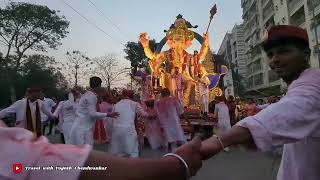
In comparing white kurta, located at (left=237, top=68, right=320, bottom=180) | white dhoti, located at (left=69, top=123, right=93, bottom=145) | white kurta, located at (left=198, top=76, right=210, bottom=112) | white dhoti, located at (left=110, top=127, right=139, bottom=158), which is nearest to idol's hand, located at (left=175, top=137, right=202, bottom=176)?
white kurta, located at (left=237, top=68, right=320, bottom=180)

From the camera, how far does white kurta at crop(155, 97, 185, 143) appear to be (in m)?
11.5

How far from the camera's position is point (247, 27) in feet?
242

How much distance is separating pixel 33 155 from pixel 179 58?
→ 2190 centimetres

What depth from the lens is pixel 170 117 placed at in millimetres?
11641

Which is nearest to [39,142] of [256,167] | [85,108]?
[85,108]

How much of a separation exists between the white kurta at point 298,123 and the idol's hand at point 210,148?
0.44 ft

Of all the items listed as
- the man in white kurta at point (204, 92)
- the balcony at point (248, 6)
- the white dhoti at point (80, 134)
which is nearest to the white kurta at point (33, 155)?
the white dhoti at point (80, 134)

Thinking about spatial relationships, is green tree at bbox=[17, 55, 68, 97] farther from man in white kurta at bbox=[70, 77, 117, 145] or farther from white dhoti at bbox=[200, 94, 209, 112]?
man in white kurta at bbox=[70, 77, 117, 145]

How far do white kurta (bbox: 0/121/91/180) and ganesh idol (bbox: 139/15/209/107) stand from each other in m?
21.2

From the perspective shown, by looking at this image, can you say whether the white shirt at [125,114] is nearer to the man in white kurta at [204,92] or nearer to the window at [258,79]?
the man in white kurta at [204,92]

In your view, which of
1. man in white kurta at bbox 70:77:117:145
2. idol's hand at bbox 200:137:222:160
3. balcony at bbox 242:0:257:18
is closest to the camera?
idol's hand at bbox 200:137:222:160

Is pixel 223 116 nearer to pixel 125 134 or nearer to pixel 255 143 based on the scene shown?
pixel 125 134

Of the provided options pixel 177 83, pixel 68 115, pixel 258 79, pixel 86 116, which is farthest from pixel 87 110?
pixel 258 79

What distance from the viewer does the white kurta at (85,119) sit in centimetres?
799
